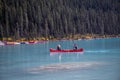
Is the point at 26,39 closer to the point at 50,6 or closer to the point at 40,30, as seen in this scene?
the point at 40,30

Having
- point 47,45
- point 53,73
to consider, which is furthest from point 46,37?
point 53,73

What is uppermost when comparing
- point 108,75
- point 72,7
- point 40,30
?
point 72,7

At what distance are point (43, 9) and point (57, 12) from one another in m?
1.69

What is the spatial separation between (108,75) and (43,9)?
20.9 metres

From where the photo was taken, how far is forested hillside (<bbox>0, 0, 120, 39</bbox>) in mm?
15961

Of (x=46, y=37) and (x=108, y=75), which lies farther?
(x=46, y=37)

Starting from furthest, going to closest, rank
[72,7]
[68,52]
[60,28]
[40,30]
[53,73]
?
[72,7], [60,28], [40,30], [68,52], [53,73]

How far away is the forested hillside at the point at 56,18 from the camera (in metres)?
16.0

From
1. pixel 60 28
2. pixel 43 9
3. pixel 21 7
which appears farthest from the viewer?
pixel 43 9

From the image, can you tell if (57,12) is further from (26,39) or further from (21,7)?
(26,39)

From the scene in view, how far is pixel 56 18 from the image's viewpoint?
29.6 metres

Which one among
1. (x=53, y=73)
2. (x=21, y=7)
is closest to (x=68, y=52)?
(x=21, y=7)

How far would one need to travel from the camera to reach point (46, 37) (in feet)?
80.7

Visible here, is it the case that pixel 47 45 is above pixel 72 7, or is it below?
below
